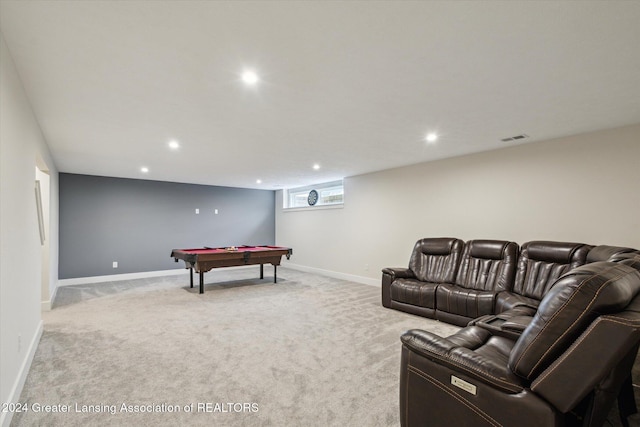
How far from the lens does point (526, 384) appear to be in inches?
52.5

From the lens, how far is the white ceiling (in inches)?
61.2

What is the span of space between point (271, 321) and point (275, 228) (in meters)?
5.43

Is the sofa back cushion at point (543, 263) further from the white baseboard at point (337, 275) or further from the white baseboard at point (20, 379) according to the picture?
the white baseboard at point (20, 379)

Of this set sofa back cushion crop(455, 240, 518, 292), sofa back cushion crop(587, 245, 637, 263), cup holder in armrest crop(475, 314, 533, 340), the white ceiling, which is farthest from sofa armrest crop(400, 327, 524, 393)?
sofa back cushion crop(455, 240, 518, 292)

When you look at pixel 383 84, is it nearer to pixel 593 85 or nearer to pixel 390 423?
pixel 593 85

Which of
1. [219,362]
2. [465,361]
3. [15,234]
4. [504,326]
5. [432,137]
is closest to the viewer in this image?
[465,361]

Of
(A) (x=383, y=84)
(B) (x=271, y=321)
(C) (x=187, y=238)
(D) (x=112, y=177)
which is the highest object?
(A) (x=383, y=84)

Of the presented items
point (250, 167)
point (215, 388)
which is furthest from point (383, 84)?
point (250, 167)

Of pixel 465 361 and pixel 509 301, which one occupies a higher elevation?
pixel 465 361

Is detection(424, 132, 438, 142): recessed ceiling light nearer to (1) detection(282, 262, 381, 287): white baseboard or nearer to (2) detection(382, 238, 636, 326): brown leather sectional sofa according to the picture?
(2) detection(382, 238, 636, 326): brown leather sectional sofa

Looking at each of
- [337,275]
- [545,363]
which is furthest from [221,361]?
[337,275]

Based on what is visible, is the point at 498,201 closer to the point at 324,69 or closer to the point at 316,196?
the point at 324,69

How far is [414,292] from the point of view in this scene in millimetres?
4078

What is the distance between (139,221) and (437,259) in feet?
21.0
